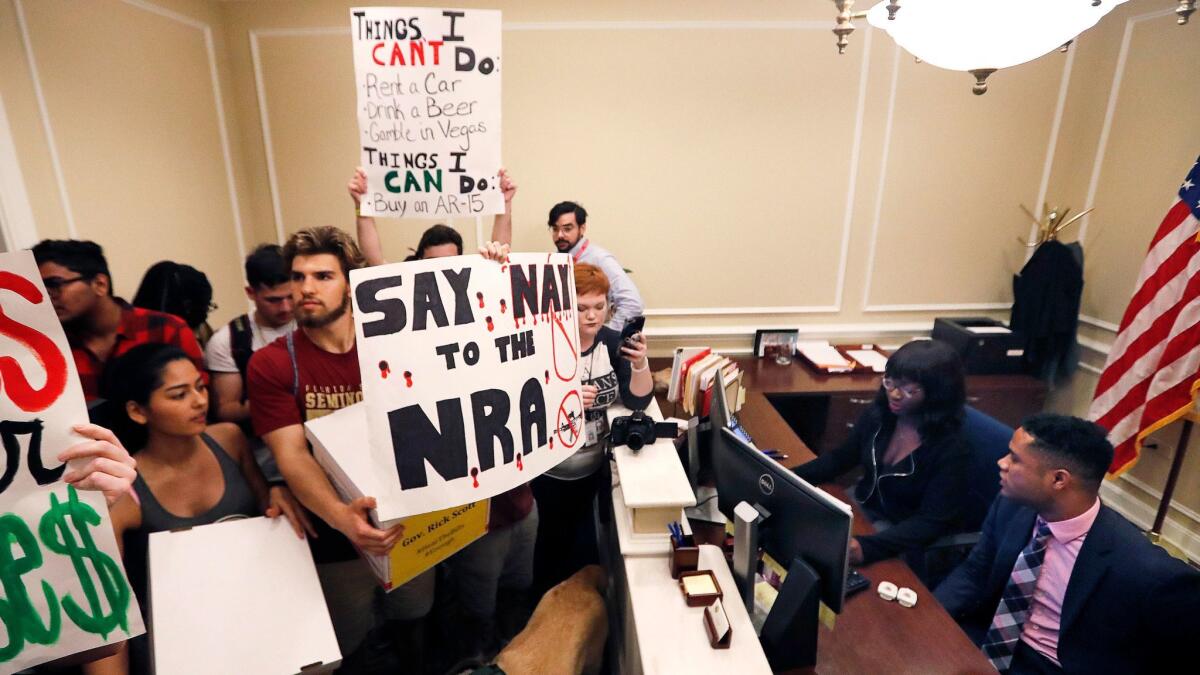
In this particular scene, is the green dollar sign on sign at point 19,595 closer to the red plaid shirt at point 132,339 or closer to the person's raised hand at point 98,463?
the person's raised hand at point 98,463

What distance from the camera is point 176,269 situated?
2.10 m

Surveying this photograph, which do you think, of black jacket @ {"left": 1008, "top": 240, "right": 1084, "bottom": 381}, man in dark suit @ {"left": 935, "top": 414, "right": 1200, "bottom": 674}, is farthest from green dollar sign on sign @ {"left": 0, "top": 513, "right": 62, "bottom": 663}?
black jacket @ {"left": 1008, "top": 240, "right": 1084, "bottom": 381}

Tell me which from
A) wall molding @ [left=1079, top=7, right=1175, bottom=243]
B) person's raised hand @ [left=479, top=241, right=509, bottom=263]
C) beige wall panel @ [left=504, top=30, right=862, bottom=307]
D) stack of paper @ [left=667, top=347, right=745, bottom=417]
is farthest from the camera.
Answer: beige wall panel @ [left=504, top=30, right=862, bottom=307]

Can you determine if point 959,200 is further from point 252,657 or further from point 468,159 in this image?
point 252,657

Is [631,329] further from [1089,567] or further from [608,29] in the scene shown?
[608,29]

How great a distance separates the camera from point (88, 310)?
1529 mm

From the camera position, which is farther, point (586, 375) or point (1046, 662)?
point (586, 375)

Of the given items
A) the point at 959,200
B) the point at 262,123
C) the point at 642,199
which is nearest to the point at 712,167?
the point at 642,199

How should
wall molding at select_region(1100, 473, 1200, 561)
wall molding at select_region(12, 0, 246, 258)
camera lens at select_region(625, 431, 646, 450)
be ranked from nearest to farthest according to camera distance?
camera lens at select_region(625, 431, 646, 450) < wall molding at select_region(12, 0, 246, 258) < wall molding at select_region(1100, 473, 1200, 561)

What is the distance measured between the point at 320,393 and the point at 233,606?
Result: 0.50 meters

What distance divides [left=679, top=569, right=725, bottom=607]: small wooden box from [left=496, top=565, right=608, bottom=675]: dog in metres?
0.40

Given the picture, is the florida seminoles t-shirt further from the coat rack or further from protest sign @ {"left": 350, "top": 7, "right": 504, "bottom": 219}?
the coat rack

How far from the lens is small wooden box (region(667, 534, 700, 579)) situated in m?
1.35

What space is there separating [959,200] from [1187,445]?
68.0 inches
